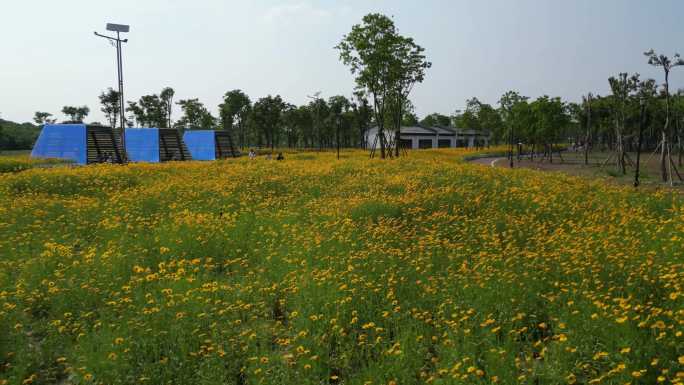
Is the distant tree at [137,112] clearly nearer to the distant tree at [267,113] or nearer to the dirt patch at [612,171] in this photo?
the distant tree at [267,113]

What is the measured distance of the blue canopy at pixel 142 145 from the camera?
4822 centimetres

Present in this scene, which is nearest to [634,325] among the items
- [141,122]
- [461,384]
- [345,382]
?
[461,384]

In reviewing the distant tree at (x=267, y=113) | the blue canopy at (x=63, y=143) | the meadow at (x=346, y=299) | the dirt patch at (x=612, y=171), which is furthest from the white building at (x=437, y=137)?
the meadow at (x=346, y=299)

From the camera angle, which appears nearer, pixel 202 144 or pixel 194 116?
pixel 202 144

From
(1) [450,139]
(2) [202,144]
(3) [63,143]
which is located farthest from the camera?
(1) [450,139]

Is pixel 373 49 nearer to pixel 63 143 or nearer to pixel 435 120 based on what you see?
pixel 63 143

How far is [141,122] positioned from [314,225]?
89.7 m

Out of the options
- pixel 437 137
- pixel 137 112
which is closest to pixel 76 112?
pixel 137 112

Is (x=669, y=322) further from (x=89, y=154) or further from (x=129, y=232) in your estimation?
(x=89, y=154)

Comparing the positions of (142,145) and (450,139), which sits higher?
(450,139)

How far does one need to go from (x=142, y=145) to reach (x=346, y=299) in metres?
48.9

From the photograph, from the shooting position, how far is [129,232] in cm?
1070

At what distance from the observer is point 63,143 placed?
41.8 meters

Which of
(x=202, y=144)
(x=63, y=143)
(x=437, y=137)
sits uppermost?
(x=437, y=137)
